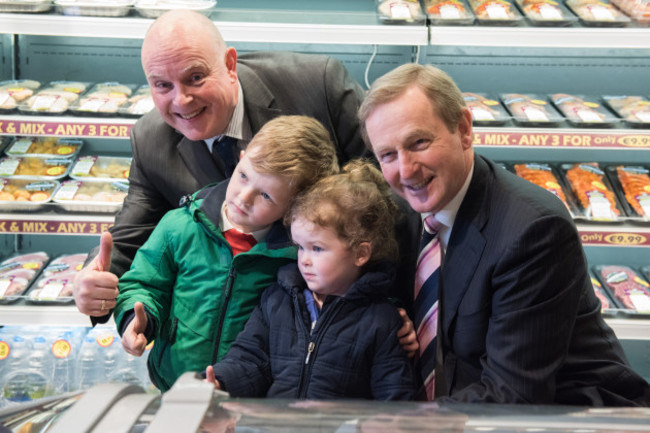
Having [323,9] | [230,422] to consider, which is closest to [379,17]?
[323,9]

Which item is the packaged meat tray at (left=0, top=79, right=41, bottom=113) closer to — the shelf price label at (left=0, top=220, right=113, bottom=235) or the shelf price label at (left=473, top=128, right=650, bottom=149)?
the shelf price label at (left=0, top=220, right=113, bottom=235)

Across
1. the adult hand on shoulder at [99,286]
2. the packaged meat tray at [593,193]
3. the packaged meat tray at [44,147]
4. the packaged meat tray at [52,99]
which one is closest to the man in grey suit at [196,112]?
the adult hand on shoulder at [99,286]

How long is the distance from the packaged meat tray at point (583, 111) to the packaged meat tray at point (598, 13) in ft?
1.23

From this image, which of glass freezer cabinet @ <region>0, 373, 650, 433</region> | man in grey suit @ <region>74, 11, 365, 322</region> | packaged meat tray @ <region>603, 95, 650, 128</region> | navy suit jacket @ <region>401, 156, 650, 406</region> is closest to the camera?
glass freezer cabinet @ <region>0, 373, 650, 433</region>

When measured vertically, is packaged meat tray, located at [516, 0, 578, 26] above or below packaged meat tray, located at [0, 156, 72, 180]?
above

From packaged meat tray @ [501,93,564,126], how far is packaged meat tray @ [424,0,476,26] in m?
0.46

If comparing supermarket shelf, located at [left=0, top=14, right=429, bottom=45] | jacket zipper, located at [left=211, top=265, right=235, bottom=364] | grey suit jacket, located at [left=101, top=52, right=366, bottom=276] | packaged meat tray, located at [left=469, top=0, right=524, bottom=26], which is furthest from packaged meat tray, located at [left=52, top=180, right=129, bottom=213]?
packaged meat tray, located at [left=469, top=0, right=524, bottom=26]

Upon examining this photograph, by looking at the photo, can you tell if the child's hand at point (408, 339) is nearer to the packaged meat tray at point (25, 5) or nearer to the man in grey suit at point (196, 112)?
the man in grey suit at point (196, 112)

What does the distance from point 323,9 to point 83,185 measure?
1304 mm

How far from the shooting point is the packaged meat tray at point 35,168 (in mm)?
3213

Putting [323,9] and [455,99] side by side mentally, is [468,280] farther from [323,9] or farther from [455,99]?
[323,9]

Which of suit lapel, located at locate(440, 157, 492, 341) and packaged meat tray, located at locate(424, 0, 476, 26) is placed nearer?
suit lapel, located at locate(440, 157, 492, 341)

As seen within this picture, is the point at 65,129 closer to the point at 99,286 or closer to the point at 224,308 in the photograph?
the point at 99,286

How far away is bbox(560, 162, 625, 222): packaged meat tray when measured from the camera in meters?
3.12
